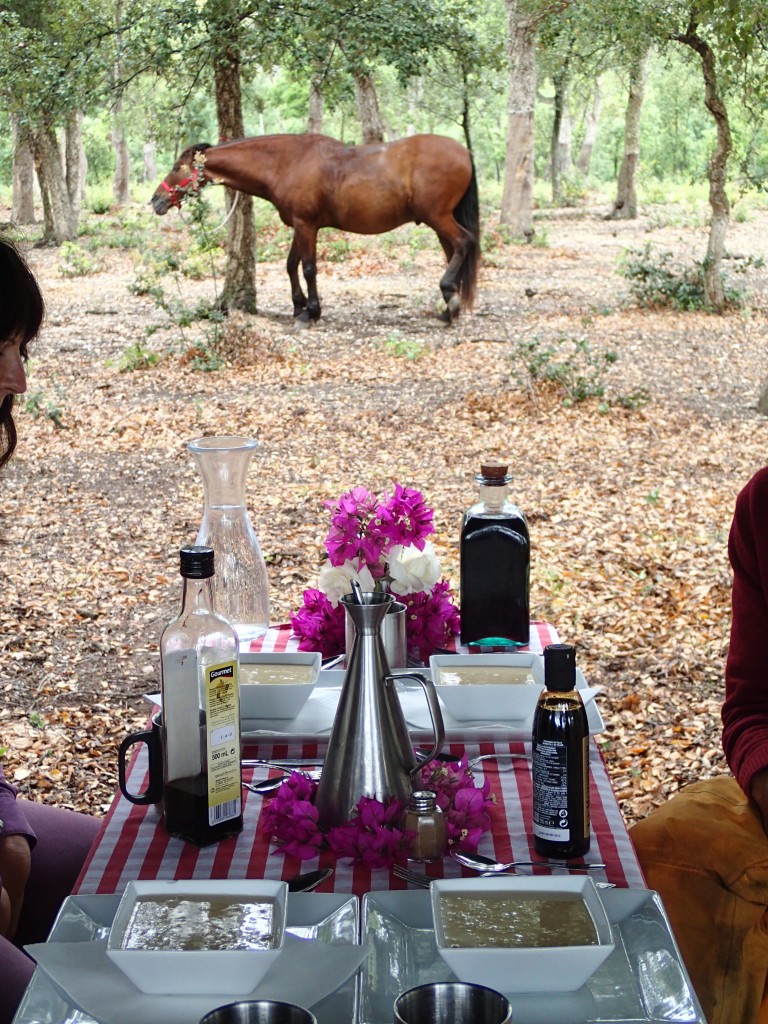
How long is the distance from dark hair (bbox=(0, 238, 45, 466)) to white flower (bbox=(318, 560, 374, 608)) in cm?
65

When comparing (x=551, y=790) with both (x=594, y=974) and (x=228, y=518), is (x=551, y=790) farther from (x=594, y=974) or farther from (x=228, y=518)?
(x=228, y=518)

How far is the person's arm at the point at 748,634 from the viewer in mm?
1730

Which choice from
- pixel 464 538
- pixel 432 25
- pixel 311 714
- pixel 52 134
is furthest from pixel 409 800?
pixel 52 134

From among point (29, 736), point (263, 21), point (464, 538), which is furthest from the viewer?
point (263, 21)

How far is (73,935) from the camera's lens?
1.10 metres

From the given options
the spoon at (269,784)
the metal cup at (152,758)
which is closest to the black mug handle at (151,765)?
the metal cup at (152,758)

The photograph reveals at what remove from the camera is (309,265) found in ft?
33.3

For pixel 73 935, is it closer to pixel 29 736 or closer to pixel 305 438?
pixel 29 736

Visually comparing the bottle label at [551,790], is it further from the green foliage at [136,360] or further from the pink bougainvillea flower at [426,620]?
the green foliage at [136,360]

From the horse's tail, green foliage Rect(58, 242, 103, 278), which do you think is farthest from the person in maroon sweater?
green foliage Rect(58, 242, 103, 278)

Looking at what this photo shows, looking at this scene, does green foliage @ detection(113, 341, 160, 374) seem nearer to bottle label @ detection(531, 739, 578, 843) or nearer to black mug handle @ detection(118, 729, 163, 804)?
black mug handle @ detection(118, 729, 163, 804)

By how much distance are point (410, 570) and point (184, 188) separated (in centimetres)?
883

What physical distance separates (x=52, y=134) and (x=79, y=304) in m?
4.60

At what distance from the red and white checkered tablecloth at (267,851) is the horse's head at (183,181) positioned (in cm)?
913
